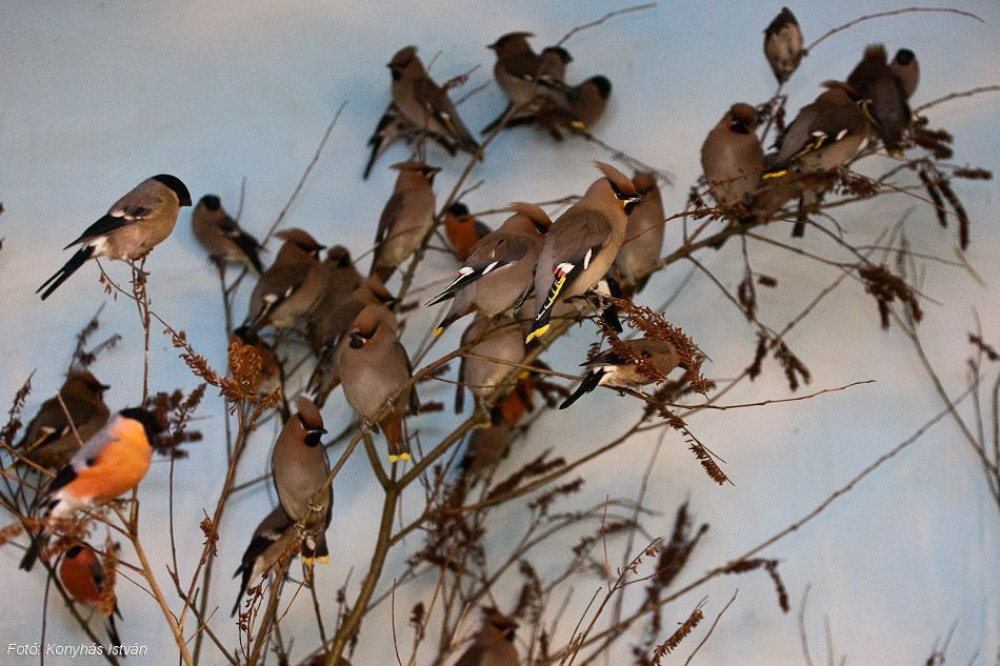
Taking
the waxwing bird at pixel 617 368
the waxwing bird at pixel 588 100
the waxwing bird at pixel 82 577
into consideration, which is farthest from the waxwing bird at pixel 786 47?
the waxwing bird at pixel 82 577

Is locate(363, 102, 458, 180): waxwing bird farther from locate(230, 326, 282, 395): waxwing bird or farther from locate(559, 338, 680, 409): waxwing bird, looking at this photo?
locate(559, 338, 680, 409): waxwing bird

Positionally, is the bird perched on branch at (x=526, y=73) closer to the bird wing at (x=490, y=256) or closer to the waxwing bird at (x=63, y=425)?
the bird wing at (x=490, y=256)

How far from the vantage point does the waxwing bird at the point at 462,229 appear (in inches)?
115

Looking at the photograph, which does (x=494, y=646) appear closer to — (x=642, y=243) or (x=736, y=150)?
(x=642, y=243)

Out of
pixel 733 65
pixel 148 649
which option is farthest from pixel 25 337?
pixel 733 65

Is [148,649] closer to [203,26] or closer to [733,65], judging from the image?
[203,26]

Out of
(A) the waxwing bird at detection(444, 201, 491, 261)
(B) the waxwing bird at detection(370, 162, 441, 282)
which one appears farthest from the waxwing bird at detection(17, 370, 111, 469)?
(A) the waxwing bird at detection(444, 201, 491, 261)

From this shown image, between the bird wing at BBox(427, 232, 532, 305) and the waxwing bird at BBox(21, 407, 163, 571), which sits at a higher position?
the bird wing at BBox(427, 232, 532, 305)

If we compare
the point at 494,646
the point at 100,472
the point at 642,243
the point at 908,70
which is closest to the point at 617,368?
the point at 642,243

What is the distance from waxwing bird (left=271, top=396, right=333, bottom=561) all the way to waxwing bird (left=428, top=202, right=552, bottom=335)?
317mm

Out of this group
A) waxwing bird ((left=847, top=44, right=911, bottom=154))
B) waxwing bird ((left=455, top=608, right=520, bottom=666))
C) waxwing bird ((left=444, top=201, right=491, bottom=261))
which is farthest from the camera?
waxwing bird ((left=444, top=201, right=491, bottom=261))

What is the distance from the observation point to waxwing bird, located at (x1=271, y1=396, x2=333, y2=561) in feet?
7.13

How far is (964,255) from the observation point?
299 cm

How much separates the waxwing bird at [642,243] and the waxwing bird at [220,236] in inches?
35.3
